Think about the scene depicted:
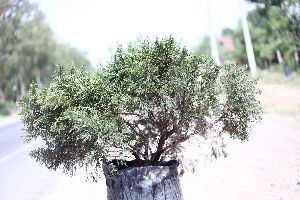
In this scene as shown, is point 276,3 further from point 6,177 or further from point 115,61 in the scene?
point 115,61

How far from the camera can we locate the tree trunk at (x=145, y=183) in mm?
4504

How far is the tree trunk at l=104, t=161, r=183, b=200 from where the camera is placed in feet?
14.8

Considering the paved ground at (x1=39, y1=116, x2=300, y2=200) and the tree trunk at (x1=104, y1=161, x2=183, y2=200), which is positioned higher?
the tree trunk at (x1=104, y1=161, x2=183, y2=200)

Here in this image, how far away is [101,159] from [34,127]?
752 mm

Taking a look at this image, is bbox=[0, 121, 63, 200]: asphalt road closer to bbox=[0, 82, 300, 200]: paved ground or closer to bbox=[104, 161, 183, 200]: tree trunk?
bbox=[0, 82, 300, 200]: paved ground

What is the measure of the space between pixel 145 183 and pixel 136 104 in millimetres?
740

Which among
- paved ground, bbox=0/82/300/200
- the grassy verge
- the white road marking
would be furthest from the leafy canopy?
the white road marking

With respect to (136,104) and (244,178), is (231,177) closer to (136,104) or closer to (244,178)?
(244,178)

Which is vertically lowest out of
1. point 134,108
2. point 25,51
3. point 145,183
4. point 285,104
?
point 145,183

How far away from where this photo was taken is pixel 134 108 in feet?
14.8

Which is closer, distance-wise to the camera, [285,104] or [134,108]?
[134,108]

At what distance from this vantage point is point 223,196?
681cm

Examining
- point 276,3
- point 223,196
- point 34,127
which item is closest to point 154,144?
point 34,127

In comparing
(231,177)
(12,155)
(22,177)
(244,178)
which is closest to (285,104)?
(12,155)
